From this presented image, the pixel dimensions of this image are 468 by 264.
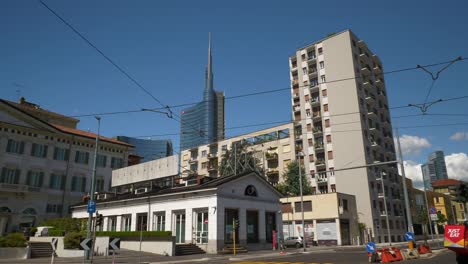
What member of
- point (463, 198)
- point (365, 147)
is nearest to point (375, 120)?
point (365, 147)

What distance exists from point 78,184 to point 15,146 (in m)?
10.6

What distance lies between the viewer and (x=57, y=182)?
51.6 metres

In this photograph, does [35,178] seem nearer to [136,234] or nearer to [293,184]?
[136,234]

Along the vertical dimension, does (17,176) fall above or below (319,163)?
below

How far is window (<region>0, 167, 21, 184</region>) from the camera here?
45.9 metres

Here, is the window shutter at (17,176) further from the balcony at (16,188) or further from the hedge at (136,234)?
the hedge at (136,234)

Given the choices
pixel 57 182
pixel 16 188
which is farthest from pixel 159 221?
pixel 57 182

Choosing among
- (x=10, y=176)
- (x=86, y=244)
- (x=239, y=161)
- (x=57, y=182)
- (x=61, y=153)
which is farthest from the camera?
(x=239, y=161)

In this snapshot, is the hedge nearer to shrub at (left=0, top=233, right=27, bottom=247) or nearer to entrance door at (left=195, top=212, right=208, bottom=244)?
entrance door at (left=195, top=212, right=208, bottom=244)

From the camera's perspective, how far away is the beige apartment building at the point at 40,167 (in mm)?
46344

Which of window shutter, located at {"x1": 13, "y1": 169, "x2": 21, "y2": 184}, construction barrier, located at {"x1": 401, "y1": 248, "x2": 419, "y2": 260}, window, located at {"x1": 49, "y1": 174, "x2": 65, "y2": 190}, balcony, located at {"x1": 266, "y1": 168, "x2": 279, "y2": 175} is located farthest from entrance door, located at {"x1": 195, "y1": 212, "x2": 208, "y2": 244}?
balcony, located at {"x1": 266, "y1": 168, "x2": 279, "y2": 175}

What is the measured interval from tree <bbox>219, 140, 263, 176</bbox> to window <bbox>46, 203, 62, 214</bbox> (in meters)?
30.4

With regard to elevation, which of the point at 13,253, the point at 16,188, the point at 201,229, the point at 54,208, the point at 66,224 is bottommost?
the point at 13,253

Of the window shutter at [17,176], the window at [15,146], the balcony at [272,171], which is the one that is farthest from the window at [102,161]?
the balcony at [272,171]
